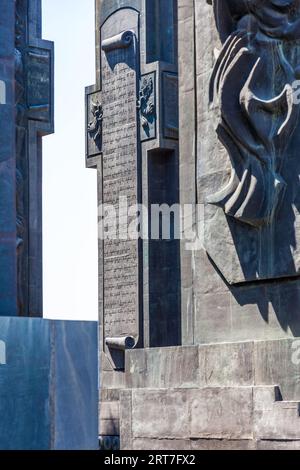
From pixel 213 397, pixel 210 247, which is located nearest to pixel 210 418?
pixel 213 397

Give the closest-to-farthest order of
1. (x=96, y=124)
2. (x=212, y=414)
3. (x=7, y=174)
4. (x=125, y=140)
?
(x=212, y=414), (x=7, y=174), (x=125, y=140), (x=96, y=124)

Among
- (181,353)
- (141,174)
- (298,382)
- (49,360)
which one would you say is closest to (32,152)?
(141,174)

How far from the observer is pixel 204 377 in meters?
9.41

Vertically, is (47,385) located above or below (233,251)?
below

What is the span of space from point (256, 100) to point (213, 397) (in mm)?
2137

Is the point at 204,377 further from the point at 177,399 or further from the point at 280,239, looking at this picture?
the point at 280,239

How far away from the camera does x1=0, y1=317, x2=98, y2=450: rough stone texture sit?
1254 centimetres

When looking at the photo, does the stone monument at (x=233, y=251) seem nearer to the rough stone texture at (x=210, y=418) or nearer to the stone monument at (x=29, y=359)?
the rough stone texture at (x=210, y=418)

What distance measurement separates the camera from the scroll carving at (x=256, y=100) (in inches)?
359

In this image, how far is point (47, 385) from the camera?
12711mm

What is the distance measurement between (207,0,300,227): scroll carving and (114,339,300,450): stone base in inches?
40.4

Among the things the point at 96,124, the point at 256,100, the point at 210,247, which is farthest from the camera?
the point at 96,124

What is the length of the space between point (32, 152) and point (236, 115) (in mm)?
9141

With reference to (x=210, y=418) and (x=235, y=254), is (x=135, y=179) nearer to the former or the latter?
(x=235, y=254)
